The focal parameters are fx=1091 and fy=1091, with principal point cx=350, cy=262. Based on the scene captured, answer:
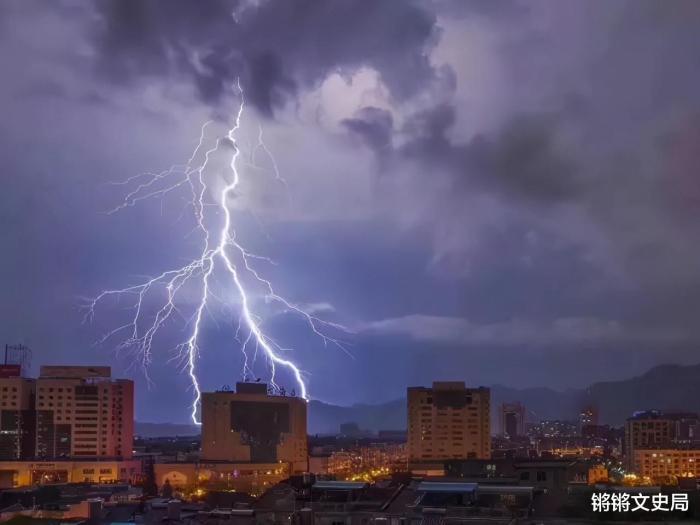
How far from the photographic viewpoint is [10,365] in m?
52.9

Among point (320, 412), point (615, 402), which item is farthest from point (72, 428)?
point (615, 402)

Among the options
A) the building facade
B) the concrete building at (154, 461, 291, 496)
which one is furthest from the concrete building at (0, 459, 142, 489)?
the building facade

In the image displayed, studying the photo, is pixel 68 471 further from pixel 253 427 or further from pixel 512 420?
pixel 512 420

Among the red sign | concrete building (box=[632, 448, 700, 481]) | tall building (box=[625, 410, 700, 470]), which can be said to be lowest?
concrete building (box=[632, 448, 700, 481])

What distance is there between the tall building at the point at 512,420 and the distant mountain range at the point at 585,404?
2206cm

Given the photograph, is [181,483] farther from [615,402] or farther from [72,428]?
[615,402]

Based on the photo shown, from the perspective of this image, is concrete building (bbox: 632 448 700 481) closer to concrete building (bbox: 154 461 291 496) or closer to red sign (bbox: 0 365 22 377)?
concrete building (bbox: 154 461 291 496)

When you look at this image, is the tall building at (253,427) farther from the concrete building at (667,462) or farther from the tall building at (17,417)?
the concrete building at (667,462)

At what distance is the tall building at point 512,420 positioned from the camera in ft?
352

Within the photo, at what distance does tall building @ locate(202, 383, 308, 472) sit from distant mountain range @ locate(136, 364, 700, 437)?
8031cm

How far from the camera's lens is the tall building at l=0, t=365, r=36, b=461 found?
4944 centimetres

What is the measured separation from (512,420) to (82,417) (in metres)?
64.8

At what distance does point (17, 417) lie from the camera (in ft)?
164

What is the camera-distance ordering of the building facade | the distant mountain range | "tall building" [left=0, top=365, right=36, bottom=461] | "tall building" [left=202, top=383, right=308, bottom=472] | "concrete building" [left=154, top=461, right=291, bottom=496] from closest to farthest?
1. "concrete building" [left=154, top=461, right=291, bottom=496]
2. "tall building" [left=0, top=365, right=36, bottom=461]
3. the building facade
4. "tall building" [left=202, top=383, right=308, bottom=472]
5. the distant mountain range
